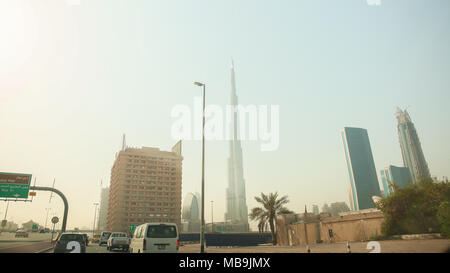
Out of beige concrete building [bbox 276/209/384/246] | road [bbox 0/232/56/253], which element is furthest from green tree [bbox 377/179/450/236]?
road [bbox 0/232/56/253]

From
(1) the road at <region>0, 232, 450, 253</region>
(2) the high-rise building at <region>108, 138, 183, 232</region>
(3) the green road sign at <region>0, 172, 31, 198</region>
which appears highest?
(2) the high-rise building at <region>108, 138, 183, 232</region>

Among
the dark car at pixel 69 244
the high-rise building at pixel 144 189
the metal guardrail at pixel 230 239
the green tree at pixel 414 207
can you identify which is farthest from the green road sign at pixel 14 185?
the high-rise building at pixel 144 189

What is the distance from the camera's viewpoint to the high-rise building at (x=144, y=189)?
435ft

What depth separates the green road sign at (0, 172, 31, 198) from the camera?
121 ft

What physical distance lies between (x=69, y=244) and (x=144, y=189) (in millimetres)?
128822

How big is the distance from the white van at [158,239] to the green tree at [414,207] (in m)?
25.9

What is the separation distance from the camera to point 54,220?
34969 mm

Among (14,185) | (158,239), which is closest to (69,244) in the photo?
(158,239)

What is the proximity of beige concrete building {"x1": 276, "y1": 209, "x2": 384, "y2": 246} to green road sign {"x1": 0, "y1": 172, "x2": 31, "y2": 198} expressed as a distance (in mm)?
41349

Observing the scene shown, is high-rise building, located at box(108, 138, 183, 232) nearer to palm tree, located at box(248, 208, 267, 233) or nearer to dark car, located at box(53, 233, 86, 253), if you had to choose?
palm tree, located at box(248, 208, 267, 233)
